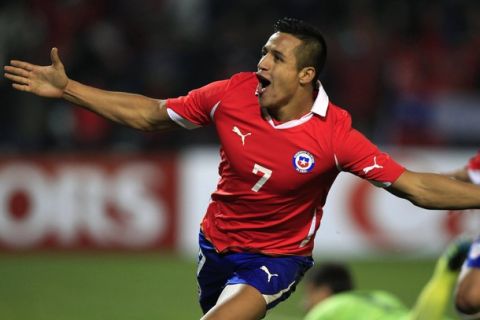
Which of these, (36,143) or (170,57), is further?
(170,57)

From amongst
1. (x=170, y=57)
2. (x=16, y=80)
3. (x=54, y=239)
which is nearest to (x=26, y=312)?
(x=54, y=239)

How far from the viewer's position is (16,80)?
5723 millimetres

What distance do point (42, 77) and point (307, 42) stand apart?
146 cm

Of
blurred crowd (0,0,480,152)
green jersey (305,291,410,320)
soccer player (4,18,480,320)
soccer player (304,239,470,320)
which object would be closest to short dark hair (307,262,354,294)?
soccer player (304,239,470,320)

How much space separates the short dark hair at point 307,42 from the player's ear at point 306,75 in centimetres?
2

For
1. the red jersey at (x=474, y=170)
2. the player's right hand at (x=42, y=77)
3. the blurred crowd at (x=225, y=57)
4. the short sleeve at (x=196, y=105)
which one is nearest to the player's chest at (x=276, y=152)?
the short sleeve at (x=196, y=105)

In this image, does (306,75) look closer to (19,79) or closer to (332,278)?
(19,79)

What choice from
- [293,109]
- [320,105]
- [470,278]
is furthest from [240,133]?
[470,278]

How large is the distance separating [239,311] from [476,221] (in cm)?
849

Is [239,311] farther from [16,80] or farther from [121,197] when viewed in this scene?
[121,197]

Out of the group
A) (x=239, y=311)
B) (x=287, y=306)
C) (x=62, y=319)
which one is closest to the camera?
(x=239, y=311)

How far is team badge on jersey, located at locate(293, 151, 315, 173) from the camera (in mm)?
5637

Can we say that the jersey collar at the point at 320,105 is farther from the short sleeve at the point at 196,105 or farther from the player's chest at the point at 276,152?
the short sleeve at the point at 196,105

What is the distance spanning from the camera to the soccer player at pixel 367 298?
659cm
